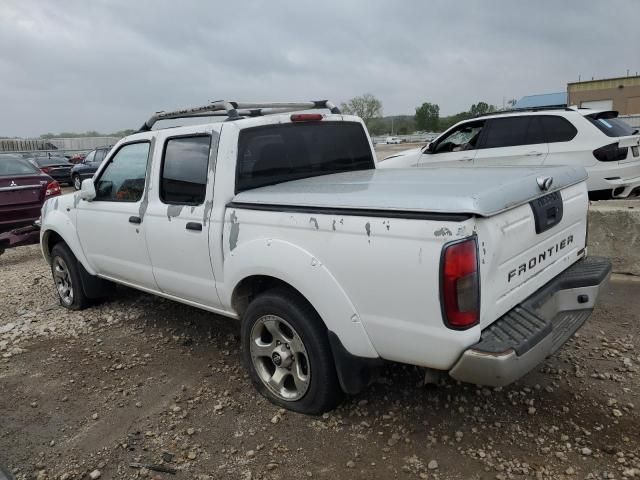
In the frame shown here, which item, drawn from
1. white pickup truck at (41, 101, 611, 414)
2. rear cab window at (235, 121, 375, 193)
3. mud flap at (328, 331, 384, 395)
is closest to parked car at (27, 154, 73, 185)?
white pickup truck at (41, 101, 611, 414)

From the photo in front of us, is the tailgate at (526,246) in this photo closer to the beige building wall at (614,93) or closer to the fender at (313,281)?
the fender at (313,281)

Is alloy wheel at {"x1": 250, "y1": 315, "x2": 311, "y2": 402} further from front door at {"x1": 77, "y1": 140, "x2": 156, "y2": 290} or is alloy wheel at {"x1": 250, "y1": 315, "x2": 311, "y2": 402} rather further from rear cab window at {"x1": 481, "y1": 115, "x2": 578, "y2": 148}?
rear cab window at {"x1": 481, "y1": 115, "x2": 578, "y2": 148}

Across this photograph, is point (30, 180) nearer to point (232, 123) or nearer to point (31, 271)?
point (31, 271)

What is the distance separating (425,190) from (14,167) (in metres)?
8.97

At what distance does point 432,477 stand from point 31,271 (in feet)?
22.0

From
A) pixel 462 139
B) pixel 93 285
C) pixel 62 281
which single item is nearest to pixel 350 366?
pixel 93 285

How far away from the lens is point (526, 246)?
2.72 m

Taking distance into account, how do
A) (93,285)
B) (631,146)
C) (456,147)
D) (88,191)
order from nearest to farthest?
(88,191), (93,285), (631,146), (456,147)

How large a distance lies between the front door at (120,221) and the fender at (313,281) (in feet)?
4.75

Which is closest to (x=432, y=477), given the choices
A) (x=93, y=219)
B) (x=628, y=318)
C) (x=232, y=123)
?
(x=232, y=123)

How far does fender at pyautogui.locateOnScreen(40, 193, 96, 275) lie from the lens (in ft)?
16.4

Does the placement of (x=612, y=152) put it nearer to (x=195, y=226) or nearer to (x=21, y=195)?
(x=195, y=226)

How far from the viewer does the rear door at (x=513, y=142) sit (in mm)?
7934

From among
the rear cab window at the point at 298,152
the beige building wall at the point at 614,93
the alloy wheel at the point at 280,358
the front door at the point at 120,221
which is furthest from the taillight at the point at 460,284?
the beige building wall at the point at 614,93
